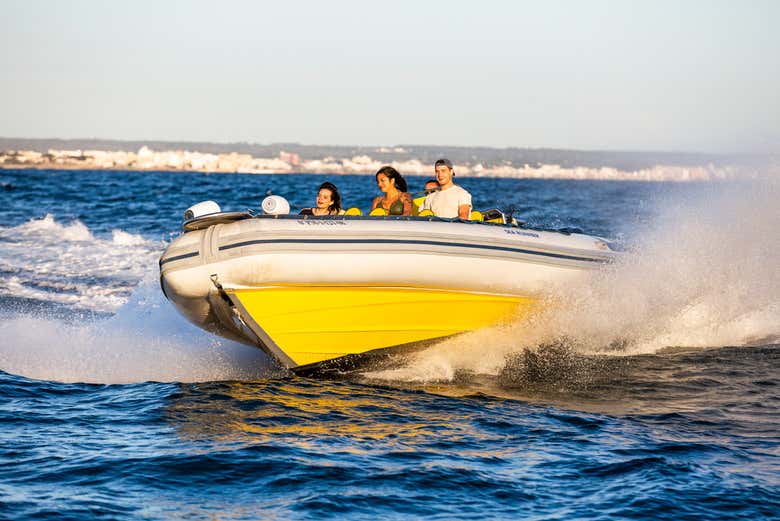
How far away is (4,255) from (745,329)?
10.3 m

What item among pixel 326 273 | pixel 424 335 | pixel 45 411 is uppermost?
pixel 326 273

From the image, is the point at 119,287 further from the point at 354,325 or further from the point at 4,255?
the point at 354,325

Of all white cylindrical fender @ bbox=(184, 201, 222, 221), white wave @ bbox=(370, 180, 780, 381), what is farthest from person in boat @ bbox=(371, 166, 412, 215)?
white cylindrical fender @ bbox=(184, 201, 222, 221)

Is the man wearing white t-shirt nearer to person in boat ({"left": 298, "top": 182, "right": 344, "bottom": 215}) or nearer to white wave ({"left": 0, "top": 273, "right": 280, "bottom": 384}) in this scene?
person in boat ({"left": 298, "top": 182, "right": 344, "bottom": 215})

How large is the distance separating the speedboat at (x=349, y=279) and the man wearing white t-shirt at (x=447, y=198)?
1.33 ft

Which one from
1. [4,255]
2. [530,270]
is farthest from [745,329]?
[4,255]

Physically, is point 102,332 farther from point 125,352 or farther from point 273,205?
point 273,205

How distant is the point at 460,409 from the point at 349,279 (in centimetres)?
116

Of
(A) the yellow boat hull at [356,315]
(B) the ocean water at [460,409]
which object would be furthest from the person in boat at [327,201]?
(B) the ocean water at [460,409]

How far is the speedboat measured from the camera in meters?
6.71

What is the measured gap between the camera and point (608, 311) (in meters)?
7.78

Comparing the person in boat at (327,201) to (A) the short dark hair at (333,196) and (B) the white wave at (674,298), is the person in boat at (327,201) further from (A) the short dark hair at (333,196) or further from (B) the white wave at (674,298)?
(B) the white wave at (674,298)

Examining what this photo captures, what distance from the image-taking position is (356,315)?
273 inches

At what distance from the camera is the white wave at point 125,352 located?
23.9ft
